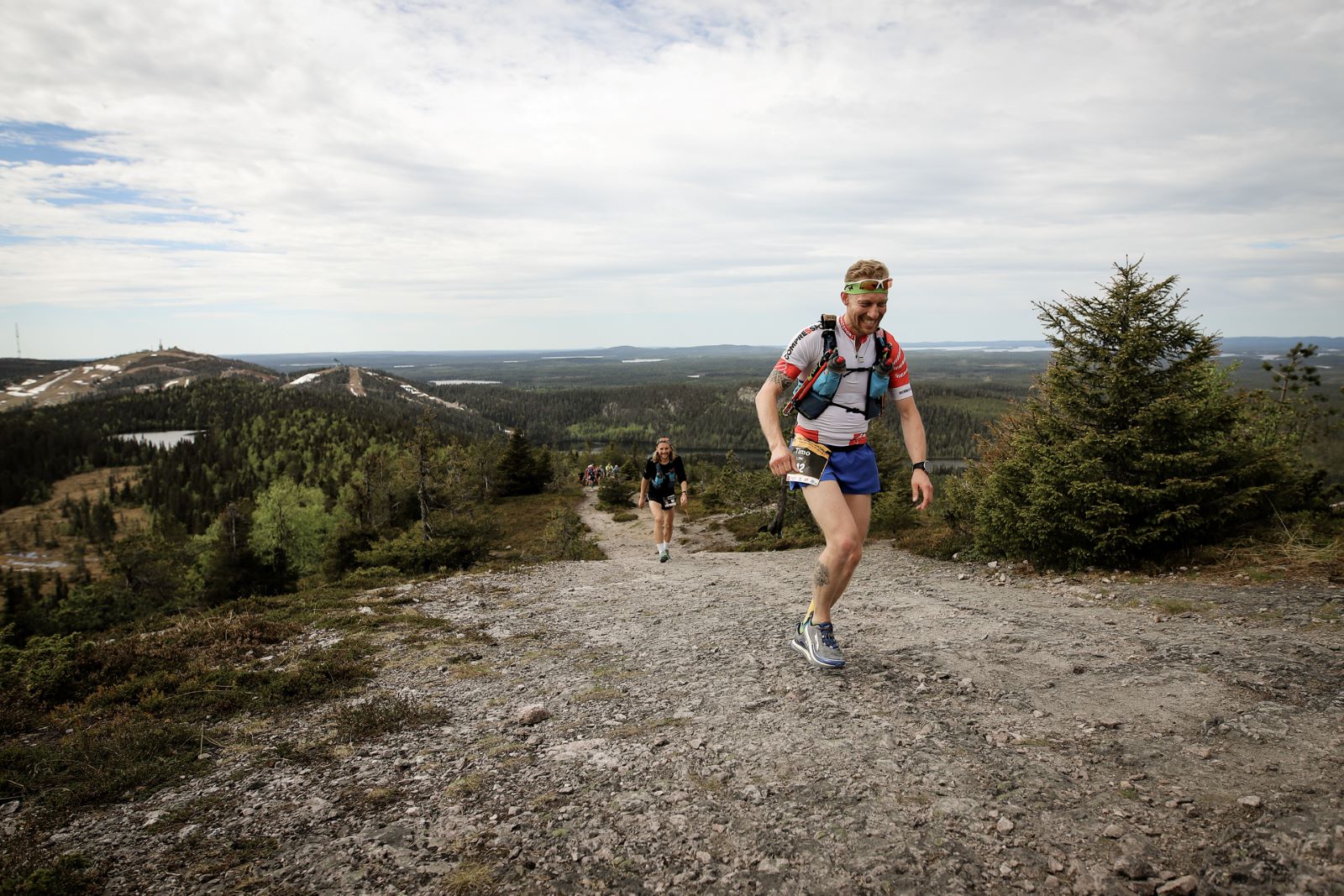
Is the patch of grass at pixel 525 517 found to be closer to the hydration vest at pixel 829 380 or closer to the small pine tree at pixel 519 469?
the small pine tree at pixel 519 469

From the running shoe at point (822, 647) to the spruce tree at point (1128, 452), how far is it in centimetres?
657

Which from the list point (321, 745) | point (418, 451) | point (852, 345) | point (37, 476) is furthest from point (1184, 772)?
point (37, 476)

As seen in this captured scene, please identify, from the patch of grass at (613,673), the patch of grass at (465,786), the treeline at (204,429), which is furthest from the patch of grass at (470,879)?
the treeline at (204,429)

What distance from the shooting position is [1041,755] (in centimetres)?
396

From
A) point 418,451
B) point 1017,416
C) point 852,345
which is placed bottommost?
point 418,451

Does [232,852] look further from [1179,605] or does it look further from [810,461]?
[1179,605]

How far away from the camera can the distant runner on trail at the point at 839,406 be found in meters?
5.37

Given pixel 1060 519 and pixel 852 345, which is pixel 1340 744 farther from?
pixel 1060 519

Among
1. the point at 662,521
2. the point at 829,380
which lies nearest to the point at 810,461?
the point at 829,380

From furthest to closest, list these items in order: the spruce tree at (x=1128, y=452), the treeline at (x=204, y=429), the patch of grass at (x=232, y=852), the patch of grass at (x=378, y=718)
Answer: the treeline at (x=204, y=429) → the spruce tree at (x=1128, y=452) → the patch of grass at (x=378, y=718) → the patch of grass at (x=232, y=852)

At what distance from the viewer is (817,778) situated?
3871mm

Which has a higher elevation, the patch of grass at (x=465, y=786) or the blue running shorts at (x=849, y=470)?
the blue running shorts at (x=849, y=470)

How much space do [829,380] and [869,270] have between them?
935 millimetres

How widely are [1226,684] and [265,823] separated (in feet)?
20.8
